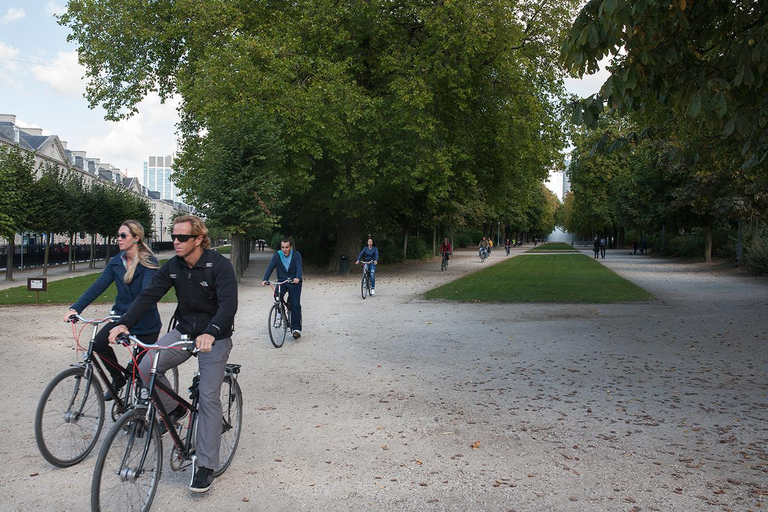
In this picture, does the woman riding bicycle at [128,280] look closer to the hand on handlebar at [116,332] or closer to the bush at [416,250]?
the hand on handlebar at [116,332]

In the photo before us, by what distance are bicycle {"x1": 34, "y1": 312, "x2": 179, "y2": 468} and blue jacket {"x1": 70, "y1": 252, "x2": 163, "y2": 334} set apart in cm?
24

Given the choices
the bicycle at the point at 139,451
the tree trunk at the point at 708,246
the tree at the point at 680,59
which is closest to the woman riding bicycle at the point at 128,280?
the bicycle at the point at 139,451

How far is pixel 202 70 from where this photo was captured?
2191 centimetres

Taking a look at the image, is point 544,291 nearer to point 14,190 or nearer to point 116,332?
point 116,332

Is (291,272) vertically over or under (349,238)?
under

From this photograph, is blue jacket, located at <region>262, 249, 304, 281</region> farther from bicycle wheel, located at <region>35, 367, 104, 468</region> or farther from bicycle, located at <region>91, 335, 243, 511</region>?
bicycle, located at <region>91, 335, 243, 511</region>

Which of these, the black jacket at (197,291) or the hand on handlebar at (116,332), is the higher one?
the black jacket at (197,291)

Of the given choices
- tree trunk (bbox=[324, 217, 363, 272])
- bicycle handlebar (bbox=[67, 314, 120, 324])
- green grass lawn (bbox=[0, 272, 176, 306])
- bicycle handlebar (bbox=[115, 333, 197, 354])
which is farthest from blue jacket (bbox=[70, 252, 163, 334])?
tree trunk (bbox=[324, 217, 363, 272])

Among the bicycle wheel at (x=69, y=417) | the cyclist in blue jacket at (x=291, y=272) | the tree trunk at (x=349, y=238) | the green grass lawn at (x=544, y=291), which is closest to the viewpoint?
the bicycle wheel at (x=69, y=417)

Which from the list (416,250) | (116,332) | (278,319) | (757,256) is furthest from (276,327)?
(416,250)

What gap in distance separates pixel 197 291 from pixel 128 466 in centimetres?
116

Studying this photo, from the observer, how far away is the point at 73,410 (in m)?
4.80

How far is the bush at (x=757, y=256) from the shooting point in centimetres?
2550

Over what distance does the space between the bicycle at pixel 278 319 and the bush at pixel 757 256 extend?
71.9 feet
